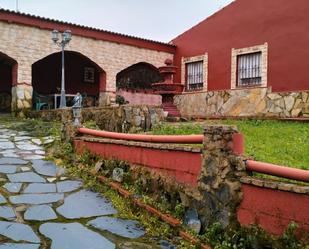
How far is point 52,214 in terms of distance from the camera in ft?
14.3

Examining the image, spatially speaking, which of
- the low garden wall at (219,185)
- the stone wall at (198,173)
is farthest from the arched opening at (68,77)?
the low garden wall at (219,185)

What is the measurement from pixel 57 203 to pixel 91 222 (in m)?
0.74

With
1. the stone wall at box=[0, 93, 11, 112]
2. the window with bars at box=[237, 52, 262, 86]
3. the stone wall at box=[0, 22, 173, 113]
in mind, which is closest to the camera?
the window with bars at box=[237, 52, 262, 86]

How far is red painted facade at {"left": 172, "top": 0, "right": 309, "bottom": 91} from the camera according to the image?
40.8 ft

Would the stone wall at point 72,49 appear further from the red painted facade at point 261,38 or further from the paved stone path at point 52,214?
the paved stone path at point 52,214

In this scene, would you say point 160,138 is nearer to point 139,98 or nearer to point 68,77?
point 68,77

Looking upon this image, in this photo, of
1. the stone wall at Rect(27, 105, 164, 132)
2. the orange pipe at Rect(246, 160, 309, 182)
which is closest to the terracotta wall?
the stone wall at Rect(27, 105, 164, 132)

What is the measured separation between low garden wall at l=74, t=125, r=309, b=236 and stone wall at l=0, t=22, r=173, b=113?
10.7 m

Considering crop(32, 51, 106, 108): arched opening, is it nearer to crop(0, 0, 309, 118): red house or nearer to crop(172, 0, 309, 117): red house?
crop(0, 0, 309, 118): red house

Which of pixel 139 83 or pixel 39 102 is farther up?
pixel 139 83

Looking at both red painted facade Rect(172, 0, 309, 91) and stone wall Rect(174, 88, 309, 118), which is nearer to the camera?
stone wall Rect(174, 88, 309, 118)

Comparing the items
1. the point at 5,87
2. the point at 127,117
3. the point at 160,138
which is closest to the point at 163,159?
the point at 160,138

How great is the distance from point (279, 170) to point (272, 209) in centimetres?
33

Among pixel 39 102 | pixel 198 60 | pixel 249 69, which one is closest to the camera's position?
pixel 249 69
